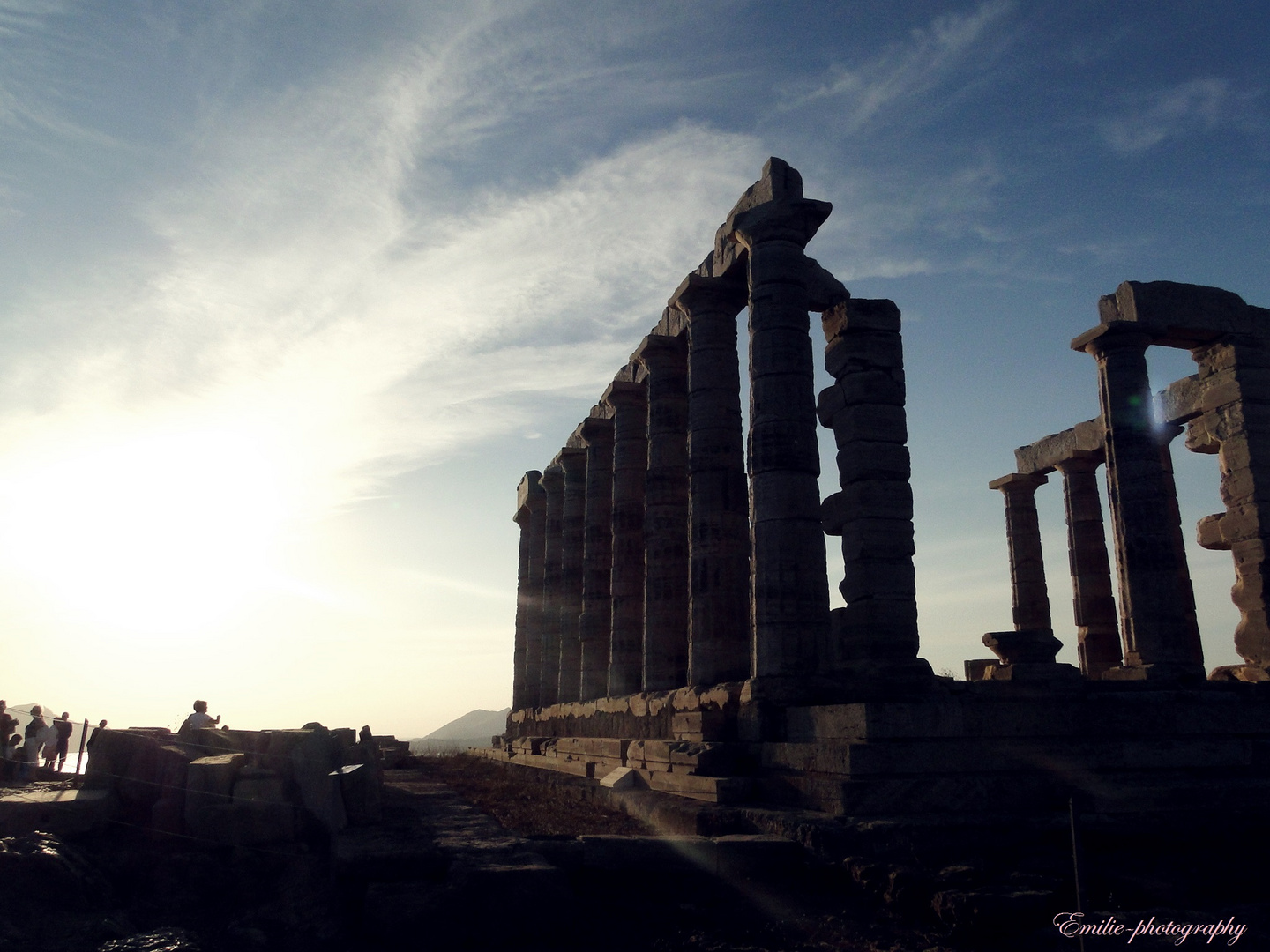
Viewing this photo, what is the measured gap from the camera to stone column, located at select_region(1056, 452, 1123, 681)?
24.8 m

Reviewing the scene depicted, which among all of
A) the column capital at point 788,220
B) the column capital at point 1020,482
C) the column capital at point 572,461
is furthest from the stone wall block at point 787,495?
the column capital at point 1020,482

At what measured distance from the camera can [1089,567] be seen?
83.6 feet

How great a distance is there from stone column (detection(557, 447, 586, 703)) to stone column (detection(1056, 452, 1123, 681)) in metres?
13.7

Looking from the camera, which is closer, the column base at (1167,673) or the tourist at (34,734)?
the column base at (1167,673)

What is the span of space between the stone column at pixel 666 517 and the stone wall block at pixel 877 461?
5.30m

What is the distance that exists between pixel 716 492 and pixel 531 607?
1842cm

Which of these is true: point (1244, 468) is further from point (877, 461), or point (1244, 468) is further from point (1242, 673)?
point (877, 461)

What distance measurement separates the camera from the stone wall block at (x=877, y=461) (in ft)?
50.8

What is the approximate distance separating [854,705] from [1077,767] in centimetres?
250

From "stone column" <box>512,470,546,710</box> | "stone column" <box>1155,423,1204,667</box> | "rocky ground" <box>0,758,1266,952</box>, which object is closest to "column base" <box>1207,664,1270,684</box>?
"stone column" <box>1155,423,1204,667</box>

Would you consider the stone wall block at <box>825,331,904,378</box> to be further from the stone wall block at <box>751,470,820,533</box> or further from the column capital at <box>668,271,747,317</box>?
the column capital at <box>668,271,747,317</box>

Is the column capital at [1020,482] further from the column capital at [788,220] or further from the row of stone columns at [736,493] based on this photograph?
the column capital at [788,220]

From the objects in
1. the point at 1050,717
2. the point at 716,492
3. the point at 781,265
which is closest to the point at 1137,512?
the point at 716,492

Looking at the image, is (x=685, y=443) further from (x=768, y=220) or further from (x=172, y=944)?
(x=172, y=944)
